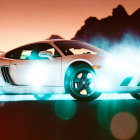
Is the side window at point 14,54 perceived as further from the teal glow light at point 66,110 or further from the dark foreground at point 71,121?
the teal glow light at point 66,110

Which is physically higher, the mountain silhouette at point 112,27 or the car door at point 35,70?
the car door at point 35,70

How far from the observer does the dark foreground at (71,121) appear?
199 inches

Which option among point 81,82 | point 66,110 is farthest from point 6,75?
point 66,110

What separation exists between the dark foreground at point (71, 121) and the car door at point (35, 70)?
653 mm

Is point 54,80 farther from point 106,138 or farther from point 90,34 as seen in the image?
point 90,34

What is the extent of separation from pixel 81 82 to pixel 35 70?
1.09 m

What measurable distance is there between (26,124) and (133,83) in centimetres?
288

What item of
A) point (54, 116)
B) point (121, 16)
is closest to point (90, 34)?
point (121, 16)

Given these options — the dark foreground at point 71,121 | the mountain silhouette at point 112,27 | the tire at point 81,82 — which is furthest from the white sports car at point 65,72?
the mountain silhouette at point 112,27

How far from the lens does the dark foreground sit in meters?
5.06

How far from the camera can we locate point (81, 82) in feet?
27.0

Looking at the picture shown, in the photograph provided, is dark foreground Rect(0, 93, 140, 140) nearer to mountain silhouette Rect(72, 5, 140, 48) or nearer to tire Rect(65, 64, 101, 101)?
tire Rect(65, 64, 101, 101)

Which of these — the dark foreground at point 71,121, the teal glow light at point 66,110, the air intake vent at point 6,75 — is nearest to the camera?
the dark foreground at point 71,121

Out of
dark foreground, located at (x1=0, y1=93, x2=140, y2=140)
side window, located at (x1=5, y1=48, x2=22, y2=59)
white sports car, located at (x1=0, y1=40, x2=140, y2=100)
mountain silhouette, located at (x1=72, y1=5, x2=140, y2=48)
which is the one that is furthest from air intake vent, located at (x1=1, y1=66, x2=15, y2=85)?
mountain silhouette, located at (x1=72, y1=5, x2=140, y2=48)
